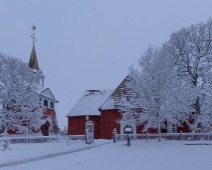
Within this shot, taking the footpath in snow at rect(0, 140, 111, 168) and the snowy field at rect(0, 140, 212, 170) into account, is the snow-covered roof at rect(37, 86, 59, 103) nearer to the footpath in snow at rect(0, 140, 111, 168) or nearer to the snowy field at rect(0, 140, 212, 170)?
the footpath in snow at rect(0, 140, 111, 168)

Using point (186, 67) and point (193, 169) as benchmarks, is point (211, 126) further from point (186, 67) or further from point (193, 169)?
point (193, 169)

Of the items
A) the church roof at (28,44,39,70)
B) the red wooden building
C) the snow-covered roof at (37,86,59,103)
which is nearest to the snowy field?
the red wooden building

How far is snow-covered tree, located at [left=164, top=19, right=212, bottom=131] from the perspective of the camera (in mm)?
26328

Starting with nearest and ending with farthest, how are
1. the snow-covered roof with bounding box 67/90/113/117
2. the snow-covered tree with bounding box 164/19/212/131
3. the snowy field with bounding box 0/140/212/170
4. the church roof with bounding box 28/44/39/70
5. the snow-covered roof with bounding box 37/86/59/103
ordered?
the snowy field with bounding box 0/140/212/170 → the snow-covered tree with bounding box 164/19/212/131 → the snow-covered roof with bounding box 67/90/113/117 → the snow-covered roof with bounding box 37/86/59/103 → the church roof with bounding box 28/44/39/70

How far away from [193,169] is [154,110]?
14917 millimetres

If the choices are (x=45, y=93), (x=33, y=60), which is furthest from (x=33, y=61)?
(x=45, y=93)

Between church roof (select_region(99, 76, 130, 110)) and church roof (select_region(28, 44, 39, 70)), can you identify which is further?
church roof (select_region(28, 44, 39, 70))

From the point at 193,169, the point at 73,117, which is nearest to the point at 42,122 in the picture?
the point at 73,117

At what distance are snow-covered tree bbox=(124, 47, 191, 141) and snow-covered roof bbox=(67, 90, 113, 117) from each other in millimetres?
10151

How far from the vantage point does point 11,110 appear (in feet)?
103

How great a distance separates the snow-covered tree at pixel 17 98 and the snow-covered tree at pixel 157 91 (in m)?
13.2

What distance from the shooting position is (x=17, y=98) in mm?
30891

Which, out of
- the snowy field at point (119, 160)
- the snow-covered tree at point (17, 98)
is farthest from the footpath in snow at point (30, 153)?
the snow-covered tree at point (17, 98)

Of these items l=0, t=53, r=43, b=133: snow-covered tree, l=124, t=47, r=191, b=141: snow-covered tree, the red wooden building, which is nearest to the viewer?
l=124, t=47, r=191, b=141: snow-covered tree
